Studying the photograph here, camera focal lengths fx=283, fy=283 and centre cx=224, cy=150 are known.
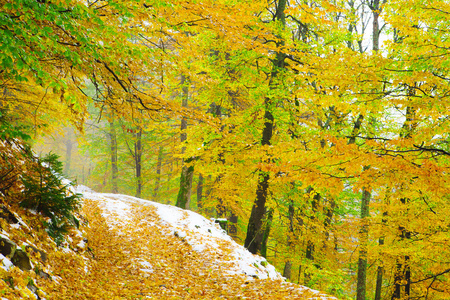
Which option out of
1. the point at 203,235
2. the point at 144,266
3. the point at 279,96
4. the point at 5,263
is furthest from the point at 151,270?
the point at 279,96

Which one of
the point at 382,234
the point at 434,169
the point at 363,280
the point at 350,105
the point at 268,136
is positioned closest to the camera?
the point at 434,169

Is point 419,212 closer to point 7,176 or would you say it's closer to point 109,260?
point 109,260

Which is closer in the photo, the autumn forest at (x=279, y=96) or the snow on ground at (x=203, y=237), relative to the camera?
the autumn forest at (x=279, y=96)

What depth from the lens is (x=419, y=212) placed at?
9.13 metres

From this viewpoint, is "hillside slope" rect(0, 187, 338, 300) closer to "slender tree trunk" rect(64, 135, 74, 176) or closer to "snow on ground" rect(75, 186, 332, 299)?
"snow on ground" rect(75, 186, 332, 299)

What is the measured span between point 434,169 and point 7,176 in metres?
6.76

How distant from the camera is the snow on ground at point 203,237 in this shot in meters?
7.21

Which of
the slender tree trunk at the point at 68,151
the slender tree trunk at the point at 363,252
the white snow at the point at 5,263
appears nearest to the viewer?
the white snow at the point at 5,263

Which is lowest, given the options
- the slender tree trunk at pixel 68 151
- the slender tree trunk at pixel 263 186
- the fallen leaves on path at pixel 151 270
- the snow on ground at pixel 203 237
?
the fallen leaves on path at pixel 151 270

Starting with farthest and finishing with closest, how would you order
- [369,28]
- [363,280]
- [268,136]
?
[369,28] → [363,280] → [268,136]

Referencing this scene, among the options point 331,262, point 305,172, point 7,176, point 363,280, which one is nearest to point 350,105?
point 305,172

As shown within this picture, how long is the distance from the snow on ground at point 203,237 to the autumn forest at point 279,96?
126 cm

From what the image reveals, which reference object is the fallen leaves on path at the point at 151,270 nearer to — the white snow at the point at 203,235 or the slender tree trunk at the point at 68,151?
the white snow at the point at 203,235

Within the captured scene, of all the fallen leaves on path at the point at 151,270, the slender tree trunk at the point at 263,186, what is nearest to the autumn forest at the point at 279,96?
the slender tree trunk at the point at 263,186
